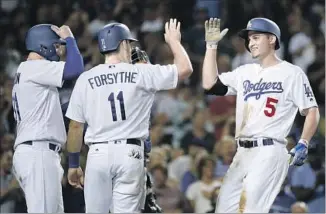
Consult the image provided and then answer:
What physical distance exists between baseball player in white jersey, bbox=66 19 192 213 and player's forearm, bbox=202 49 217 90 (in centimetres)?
27

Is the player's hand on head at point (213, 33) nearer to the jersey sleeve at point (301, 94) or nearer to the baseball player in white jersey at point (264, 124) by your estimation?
the baseball player in white jersey at point (264, 124)

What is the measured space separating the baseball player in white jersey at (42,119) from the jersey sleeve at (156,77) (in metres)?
0.68

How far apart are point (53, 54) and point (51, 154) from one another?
36.5 inches

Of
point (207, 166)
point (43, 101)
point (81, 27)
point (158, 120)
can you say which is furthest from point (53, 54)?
point (81, 27)

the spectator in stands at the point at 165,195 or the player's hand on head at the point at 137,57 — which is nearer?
the player's hand on head at the point at 137,57

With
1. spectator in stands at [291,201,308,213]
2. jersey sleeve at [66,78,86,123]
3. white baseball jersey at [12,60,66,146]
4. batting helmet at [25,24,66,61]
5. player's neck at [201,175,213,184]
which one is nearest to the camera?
jersey sleeve at [66,78,86,123]

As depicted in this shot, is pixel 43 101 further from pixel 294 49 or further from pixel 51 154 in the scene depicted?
pixel 294 49

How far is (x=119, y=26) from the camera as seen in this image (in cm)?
1122

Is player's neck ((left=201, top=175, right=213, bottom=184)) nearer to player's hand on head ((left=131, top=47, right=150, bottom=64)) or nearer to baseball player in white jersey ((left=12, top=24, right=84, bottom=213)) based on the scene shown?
player's hand on head ((left=131, top=47, right=150, bottom=64))

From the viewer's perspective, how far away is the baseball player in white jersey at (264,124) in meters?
10.8

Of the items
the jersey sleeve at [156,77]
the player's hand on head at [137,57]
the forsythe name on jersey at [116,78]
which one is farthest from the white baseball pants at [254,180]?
the player's hand on head at [137,57]

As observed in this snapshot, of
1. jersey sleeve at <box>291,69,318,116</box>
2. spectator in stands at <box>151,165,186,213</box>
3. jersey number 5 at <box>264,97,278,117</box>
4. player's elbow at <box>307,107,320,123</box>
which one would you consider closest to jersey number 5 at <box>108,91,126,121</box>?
jersey number 5 at <box>264,97,278,117</box>

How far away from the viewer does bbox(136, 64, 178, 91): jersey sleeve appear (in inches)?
432

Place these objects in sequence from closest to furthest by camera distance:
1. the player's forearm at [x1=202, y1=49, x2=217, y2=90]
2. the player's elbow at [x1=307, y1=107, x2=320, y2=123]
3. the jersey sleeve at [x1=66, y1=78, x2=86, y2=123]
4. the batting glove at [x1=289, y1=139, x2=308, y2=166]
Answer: the batting glove at [x1=289, y1=139, x2=308, y2=166]
the player's elbow at [x1=307, y1=107, x2=320, y2=123]
the jersey sleeve at [x1=66, y1=78, x2=86, y2=123]
the player's forearm at [x1=202, y1=49, x2=217, y2=90]
